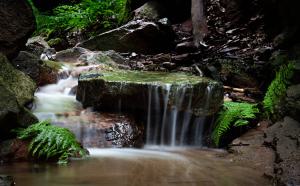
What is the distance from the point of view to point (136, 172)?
3.97 metres

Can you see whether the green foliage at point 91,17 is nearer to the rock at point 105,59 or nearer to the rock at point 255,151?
the rock at point 105,59

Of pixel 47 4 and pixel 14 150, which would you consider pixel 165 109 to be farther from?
pixel 47 4

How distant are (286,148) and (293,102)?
0.82m

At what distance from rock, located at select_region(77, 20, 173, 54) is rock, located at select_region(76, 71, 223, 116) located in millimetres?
4515

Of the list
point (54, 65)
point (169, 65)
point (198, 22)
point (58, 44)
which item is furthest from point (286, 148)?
point (58, 44)

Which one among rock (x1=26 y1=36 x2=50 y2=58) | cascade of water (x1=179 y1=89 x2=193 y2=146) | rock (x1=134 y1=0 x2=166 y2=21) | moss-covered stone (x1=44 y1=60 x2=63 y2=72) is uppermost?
rock (x1=134 y1=0 x2=166 y2=21)

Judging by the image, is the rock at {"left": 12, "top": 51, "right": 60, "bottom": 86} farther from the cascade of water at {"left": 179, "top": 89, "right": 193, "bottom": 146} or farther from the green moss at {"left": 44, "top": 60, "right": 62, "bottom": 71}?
the cascade of water at {"left": 179, "top": 89, "right": 193, "bottom": 146}

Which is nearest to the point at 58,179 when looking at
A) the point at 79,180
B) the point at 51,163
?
the point at 79,180

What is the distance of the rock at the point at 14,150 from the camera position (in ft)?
14.0

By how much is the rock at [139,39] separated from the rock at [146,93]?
451 cm

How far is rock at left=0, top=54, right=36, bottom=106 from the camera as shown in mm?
5192

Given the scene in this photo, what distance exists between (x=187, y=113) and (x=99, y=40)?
19.2 ft

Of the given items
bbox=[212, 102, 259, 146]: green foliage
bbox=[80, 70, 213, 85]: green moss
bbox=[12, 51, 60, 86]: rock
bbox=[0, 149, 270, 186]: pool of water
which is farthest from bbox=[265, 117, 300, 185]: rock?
bbox=[12, 51, 60, 86]: rock

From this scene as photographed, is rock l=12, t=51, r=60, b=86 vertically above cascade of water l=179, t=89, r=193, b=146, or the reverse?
rock l=12, t=51, r=60, b=86
